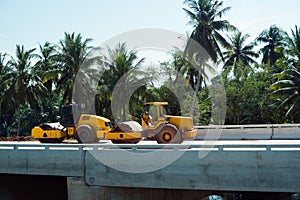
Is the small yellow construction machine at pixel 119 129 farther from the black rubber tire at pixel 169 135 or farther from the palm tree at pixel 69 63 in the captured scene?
the palm tree at pixel 69 63

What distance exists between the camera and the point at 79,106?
55.4 feet

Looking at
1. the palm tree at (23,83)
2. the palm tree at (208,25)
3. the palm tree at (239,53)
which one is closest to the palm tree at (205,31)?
the palm tree at (208,25)

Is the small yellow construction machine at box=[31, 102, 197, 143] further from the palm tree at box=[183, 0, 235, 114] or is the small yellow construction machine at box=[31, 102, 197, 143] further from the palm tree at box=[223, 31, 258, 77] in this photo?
the palm tree at box=[223, 31, 258, 77]

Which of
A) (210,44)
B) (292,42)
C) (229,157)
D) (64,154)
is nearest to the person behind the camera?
(229,157)

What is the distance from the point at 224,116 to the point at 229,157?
816 inches

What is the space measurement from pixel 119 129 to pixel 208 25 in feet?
63.7

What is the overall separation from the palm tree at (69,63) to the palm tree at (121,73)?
265 centimetres

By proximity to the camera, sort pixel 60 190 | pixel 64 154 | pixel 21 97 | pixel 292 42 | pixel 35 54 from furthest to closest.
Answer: pixel 35 54 < pixel 21 97 < pixel 292 42 < pixel 60 190 < pixel 64 154

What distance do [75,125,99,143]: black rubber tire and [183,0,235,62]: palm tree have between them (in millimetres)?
17448

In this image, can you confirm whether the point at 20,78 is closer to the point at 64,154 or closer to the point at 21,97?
the point at 21,97

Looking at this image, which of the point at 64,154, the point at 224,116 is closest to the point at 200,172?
the point at 64,154

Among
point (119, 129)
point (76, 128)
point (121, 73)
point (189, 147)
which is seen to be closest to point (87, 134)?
point (76, 128)

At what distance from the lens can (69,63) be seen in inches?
1276

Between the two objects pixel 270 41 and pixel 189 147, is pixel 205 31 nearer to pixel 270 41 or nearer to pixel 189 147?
pixel 270 41
